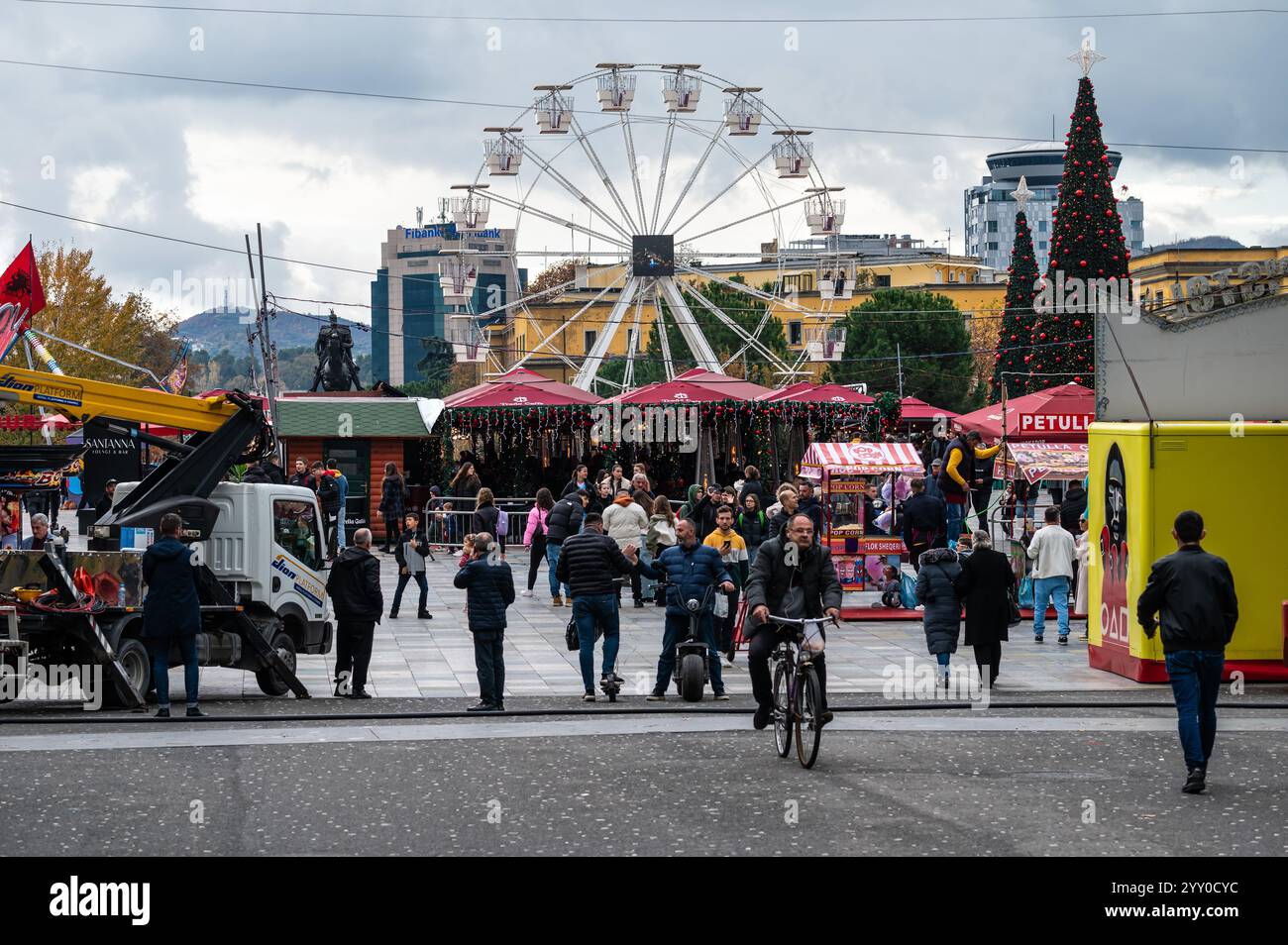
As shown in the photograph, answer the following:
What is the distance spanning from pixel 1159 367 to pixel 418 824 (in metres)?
10.8

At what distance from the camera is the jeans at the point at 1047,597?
2016 cm

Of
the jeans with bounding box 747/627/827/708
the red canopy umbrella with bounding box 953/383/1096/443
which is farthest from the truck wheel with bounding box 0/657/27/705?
the red canopy umbrella with bounding box 953/383/1096/443

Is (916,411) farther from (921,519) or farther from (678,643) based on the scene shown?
(678,643)

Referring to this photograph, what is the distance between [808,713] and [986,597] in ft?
16.4

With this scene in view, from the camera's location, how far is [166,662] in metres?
14.2

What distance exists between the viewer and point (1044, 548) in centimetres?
2022

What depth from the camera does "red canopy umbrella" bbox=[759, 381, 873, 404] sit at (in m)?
35.8

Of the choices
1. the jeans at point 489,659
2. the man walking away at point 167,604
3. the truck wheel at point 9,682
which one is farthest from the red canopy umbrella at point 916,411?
the man walking away at point 167,604

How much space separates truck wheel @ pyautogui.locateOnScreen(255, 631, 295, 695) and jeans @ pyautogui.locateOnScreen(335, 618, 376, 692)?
0.70 metres

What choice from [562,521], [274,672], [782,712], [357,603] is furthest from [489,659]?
[562,521]

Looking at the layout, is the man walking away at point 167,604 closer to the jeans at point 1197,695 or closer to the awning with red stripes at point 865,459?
the jeans at point 1197,695

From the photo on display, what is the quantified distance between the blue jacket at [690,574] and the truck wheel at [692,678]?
452 millimetres
